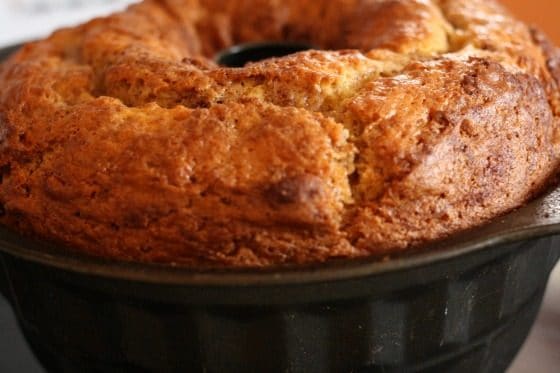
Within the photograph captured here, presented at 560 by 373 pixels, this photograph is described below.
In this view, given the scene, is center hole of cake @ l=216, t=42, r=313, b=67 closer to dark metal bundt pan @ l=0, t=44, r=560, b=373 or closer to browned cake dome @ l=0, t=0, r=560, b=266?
browned cake dome @ l=0, t=0, r=560, b=266

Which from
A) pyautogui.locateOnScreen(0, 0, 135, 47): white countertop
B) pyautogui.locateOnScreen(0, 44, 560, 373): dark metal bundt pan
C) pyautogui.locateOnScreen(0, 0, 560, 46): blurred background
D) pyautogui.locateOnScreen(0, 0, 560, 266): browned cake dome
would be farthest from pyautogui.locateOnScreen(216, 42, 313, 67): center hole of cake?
pyautogui.locateOnScreen(0, 0, 560, 46): blurred background

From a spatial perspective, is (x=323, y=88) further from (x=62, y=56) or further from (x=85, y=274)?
(x=62, y=56)

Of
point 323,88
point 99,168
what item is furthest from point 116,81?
point 323,88

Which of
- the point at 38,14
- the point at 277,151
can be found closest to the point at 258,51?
the point at 277,151

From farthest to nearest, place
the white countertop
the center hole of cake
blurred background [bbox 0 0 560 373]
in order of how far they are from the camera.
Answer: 1. the white countertop
2. the center hole of cake
3. blurred background [bbox 0 0 560 373]

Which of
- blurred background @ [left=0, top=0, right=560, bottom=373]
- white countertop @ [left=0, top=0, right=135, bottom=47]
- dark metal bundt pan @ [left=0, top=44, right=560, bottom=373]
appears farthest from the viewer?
white countertop @ [left=0, top=0, right=135, bottom=47]

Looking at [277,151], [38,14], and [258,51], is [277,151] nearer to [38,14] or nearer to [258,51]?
[258,51]
